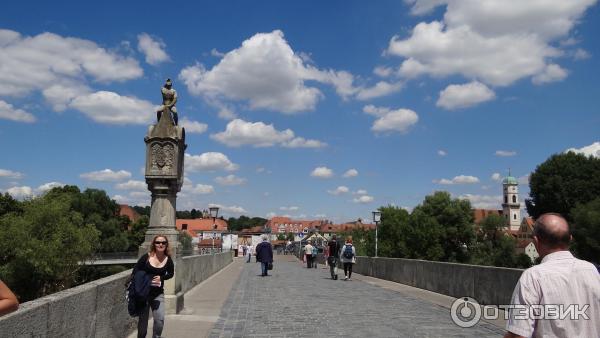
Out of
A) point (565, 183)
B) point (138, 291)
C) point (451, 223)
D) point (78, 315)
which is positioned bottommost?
point (78, 315)

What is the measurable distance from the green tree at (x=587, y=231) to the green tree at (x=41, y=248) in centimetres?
4745

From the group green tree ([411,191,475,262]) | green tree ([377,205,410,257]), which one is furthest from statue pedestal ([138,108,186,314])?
green tree ([411,191,475,262])

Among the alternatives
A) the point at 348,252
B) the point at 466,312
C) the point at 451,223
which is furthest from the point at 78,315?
the point at 451,223

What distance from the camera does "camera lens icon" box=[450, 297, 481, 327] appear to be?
10.2m

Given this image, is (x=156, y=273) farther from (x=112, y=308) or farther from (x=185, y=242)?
(x=185, y=242)

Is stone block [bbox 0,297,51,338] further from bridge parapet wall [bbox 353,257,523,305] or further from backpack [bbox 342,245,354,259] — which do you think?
backpack [bbox 342,245,354,259]

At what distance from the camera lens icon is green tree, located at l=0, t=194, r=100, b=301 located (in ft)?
139

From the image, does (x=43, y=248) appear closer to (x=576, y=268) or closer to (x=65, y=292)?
(x=65, y=292)

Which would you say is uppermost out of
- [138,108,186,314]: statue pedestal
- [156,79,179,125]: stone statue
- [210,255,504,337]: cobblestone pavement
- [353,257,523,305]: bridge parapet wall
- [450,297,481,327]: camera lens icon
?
[156,79,179,125]: stone statue

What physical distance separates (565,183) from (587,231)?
44.5ft

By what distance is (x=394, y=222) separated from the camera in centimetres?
8400

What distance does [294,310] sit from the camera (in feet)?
38.8

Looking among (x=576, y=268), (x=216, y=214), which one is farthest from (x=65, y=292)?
(x=216, y=214)

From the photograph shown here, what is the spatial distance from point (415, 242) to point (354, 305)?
6575 cm
